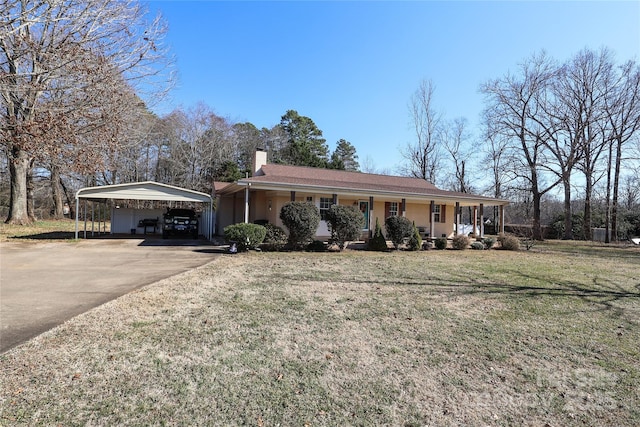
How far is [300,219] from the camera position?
1225 cm

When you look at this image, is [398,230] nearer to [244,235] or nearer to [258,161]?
[244,235]

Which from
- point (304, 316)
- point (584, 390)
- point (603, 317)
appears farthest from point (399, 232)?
point (584, 390)

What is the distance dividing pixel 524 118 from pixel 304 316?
93.2ft

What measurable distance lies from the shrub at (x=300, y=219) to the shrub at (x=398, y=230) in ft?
11.6

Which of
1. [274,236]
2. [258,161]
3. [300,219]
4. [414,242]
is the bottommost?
[414,242]

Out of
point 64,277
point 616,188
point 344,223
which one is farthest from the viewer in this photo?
point 616,188

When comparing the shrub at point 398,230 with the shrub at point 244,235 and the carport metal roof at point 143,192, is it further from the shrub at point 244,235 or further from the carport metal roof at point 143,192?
the carport metal roof at point 143,192

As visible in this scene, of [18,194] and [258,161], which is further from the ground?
[258,161]

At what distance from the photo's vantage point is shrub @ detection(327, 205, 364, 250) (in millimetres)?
12828

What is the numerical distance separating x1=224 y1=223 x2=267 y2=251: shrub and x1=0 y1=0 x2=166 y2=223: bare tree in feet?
16.0

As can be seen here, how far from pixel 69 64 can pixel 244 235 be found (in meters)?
6.59

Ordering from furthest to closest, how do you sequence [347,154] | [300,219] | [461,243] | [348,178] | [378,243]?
[347,154]
[348,178]
[461,243]
[378,243]
[300,219]

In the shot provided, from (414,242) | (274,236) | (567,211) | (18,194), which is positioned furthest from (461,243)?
(18,194)

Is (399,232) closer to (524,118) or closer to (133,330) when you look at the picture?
(133,330)
